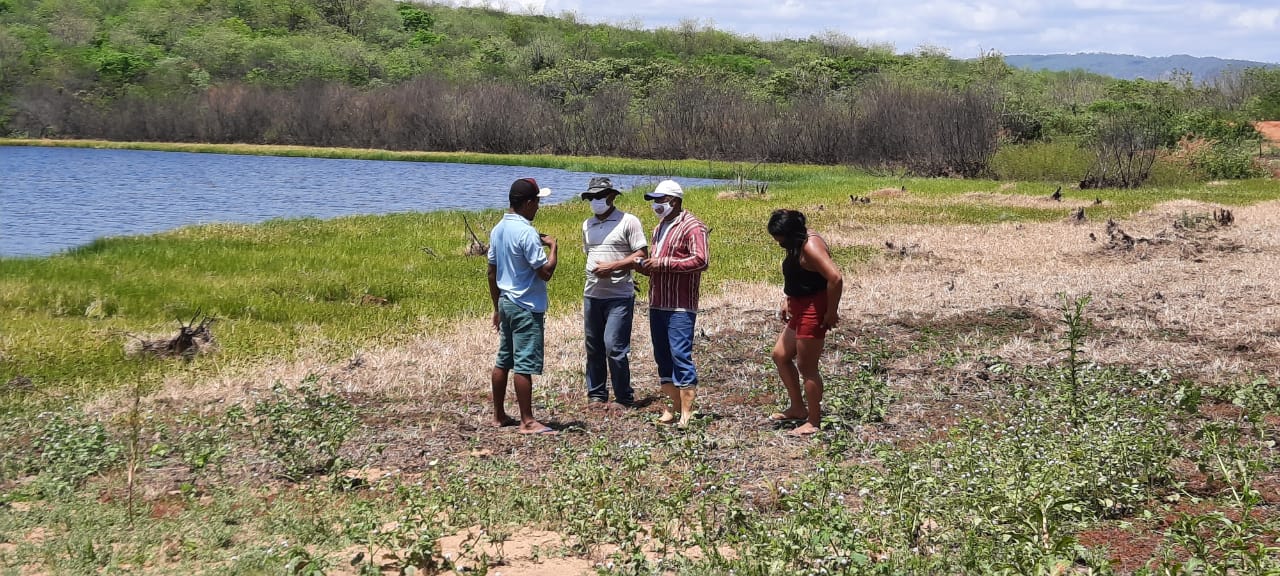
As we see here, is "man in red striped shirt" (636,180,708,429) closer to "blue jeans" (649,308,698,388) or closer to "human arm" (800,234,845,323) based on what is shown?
"blue jeans" (649,308,698,388)

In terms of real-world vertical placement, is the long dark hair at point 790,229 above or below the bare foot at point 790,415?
above

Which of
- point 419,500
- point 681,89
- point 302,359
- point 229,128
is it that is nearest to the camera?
point 419,500

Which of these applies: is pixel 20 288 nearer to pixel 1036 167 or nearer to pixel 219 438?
pixel 219 438

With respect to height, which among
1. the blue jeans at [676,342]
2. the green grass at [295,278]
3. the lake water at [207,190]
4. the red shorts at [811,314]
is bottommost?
the lake water at [207,190]

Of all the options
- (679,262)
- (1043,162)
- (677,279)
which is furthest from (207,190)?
(679,262)

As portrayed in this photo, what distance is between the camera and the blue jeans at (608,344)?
8.28 meters

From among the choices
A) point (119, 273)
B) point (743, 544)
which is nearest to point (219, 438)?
point (743, 544)

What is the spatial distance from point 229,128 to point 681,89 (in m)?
37.5

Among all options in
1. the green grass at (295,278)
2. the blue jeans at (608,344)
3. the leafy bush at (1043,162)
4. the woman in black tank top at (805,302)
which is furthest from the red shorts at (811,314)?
the leafy bush at (1043,162)

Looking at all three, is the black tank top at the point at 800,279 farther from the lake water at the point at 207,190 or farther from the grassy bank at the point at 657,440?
the lake water at the point at 207,190

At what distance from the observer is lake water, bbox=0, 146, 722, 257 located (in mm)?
28484

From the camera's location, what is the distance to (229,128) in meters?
87.1

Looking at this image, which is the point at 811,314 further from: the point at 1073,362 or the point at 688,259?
the point at 1073,362

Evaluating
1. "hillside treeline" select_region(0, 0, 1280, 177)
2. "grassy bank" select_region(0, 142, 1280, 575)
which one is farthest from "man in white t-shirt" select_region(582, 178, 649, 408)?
"hillside treeline" select_region(0, 0, 1280, 177)
